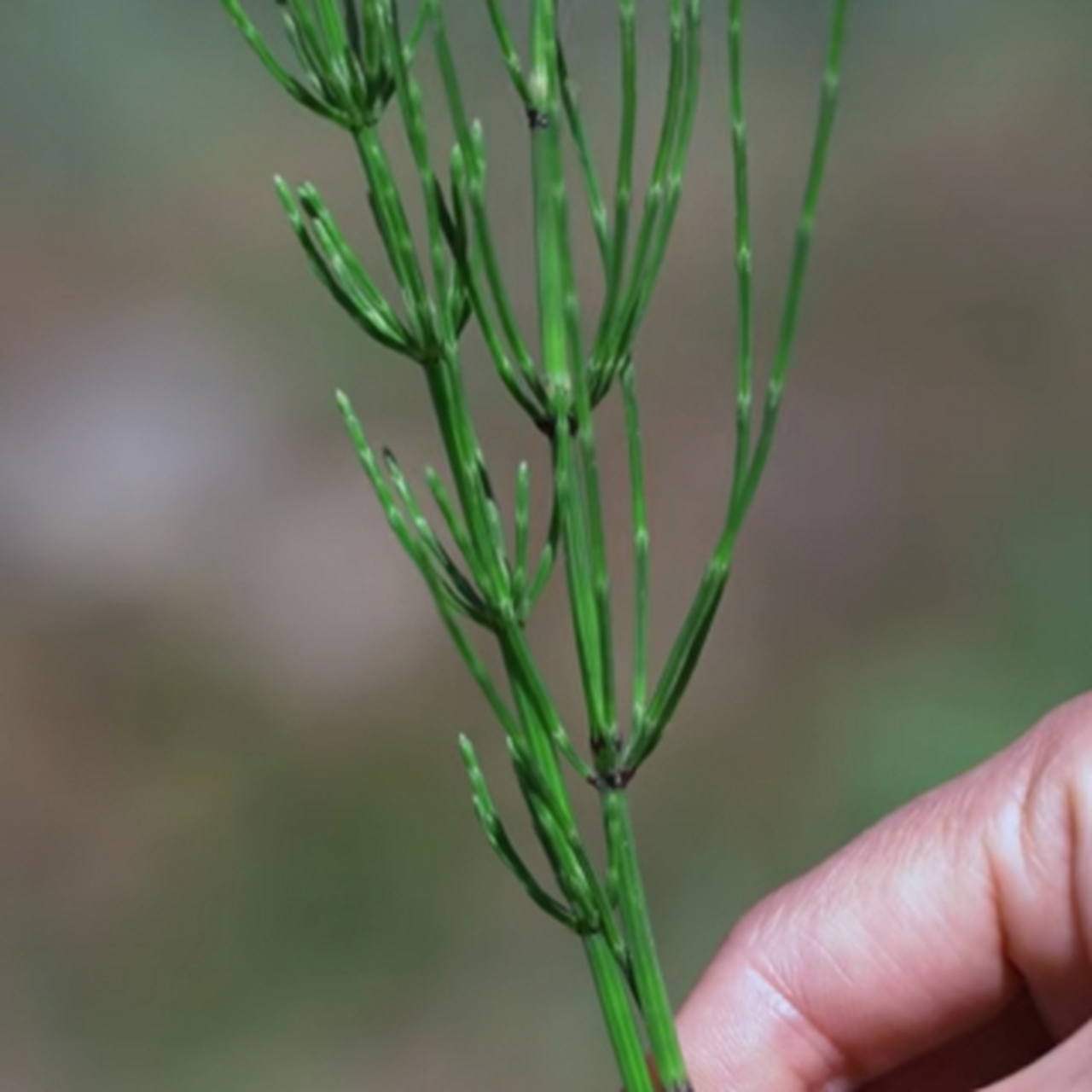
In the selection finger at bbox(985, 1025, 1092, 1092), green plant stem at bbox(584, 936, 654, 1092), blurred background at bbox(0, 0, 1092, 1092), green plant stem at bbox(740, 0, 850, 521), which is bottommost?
finger at bbox(985, 1025, 1092, 1092)

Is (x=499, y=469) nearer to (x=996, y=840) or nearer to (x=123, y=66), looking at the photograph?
(x=123, y=66)

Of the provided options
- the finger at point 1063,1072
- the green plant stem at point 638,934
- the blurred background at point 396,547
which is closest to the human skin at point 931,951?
the finger at point 1063,1072

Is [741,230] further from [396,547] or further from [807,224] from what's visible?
[396,547]

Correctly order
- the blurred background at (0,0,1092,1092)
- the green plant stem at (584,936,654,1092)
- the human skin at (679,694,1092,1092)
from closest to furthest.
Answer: the green plant stem at (584,936,654,1092) < the human skin at (679,694,1092,1092) < the blurred background at (0,0,1092,1092)

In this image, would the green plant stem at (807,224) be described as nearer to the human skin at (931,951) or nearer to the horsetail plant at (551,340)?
the horsetail plant at (551,340)

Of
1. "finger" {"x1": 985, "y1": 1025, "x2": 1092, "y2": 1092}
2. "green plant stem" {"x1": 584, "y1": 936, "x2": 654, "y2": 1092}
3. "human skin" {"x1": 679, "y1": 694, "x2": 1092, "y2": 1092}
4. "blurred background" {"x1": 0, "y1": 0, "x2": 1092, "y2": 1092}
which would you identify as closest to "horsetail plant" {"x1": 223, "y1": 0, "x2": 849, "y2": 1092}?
"green plant stem" {"x1": 584, "y1": 936, "x2": 654, "y2": 1092}

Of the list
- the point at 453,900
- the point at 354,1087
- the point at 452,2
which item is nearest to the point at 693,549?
the point at 453,900

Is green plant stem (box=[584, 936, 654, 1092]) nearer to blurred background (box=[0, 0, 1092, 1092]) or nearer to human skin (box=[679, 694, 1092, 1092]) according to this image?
human skin (box=[679, 694, 1092, 1092])
